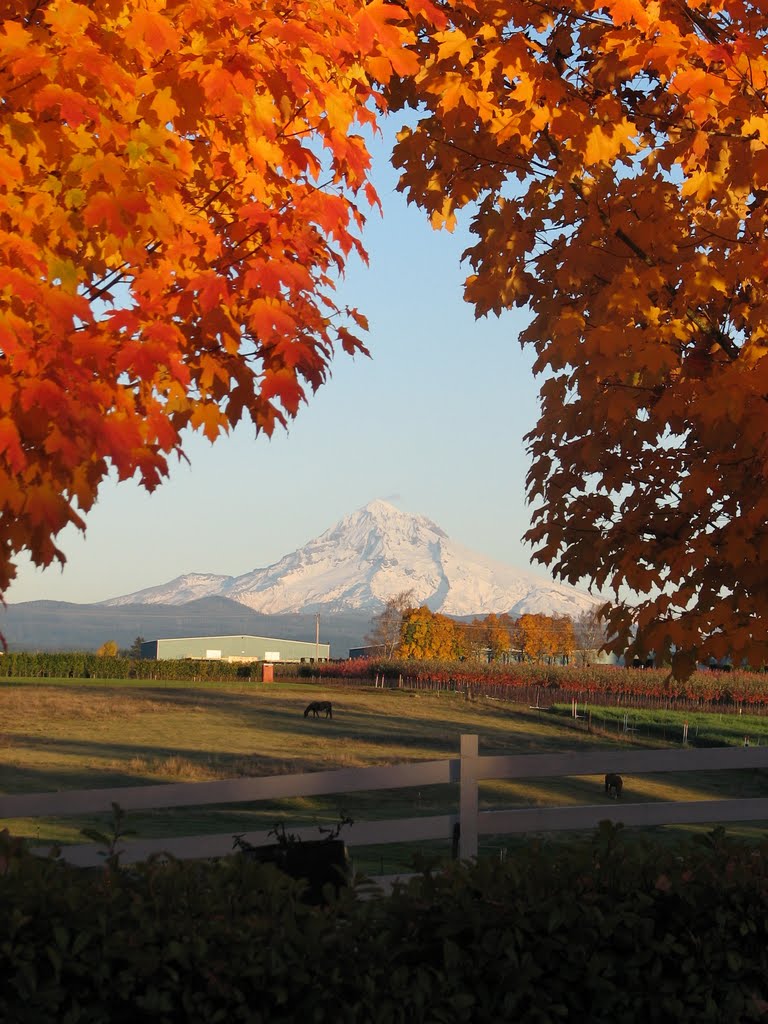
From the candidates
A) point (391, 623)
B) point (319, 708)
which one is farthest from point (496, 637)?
point (319, 708)

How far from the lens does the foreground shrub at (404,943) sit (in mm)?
3354

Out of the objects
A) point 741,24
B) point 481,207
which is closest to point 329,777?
point 481,207

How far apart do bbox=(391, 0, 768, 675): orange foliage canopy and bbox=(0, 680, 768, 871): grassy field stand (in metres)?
6.18

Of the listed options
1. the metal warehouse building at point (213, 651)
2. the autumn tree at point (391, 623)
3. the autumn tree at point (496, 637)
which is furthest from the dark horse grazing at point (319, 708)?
the metal warehouse building at point (213, 651)

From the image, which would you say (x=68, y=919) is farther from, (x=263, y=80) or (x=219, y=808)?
(x=219, y=808)

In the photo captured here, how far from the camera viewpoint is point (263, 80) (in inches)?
209

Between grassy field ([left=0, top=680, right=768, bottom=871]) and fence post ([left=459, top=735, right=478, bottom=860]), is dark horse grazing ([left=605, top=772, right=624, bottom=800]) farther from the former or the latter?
fence post ([left=459, top=735, right=478, bottom=860])

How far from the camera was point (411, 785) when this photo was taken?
6.48m

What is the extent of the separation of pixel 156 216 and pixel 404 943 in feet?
10.6

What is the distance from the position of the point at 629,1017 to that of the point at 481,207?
6.21 meters

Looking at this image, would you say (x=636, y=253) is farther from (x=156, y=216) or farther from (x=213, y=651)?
(x=213, y=651)

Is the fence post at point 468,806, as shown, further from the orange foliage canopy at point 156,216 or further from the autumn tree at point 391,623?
the autumn tree at point 391,623

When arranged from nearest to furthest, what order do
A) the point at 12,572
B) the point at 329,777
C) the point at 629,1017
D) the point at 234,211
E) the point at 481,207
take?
the point at 629,1017, the point at 12,572, the point at 234,211, the point at 329,777, the point at 481,207

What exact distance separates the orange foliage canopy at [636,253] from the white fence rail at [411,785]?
113cm
